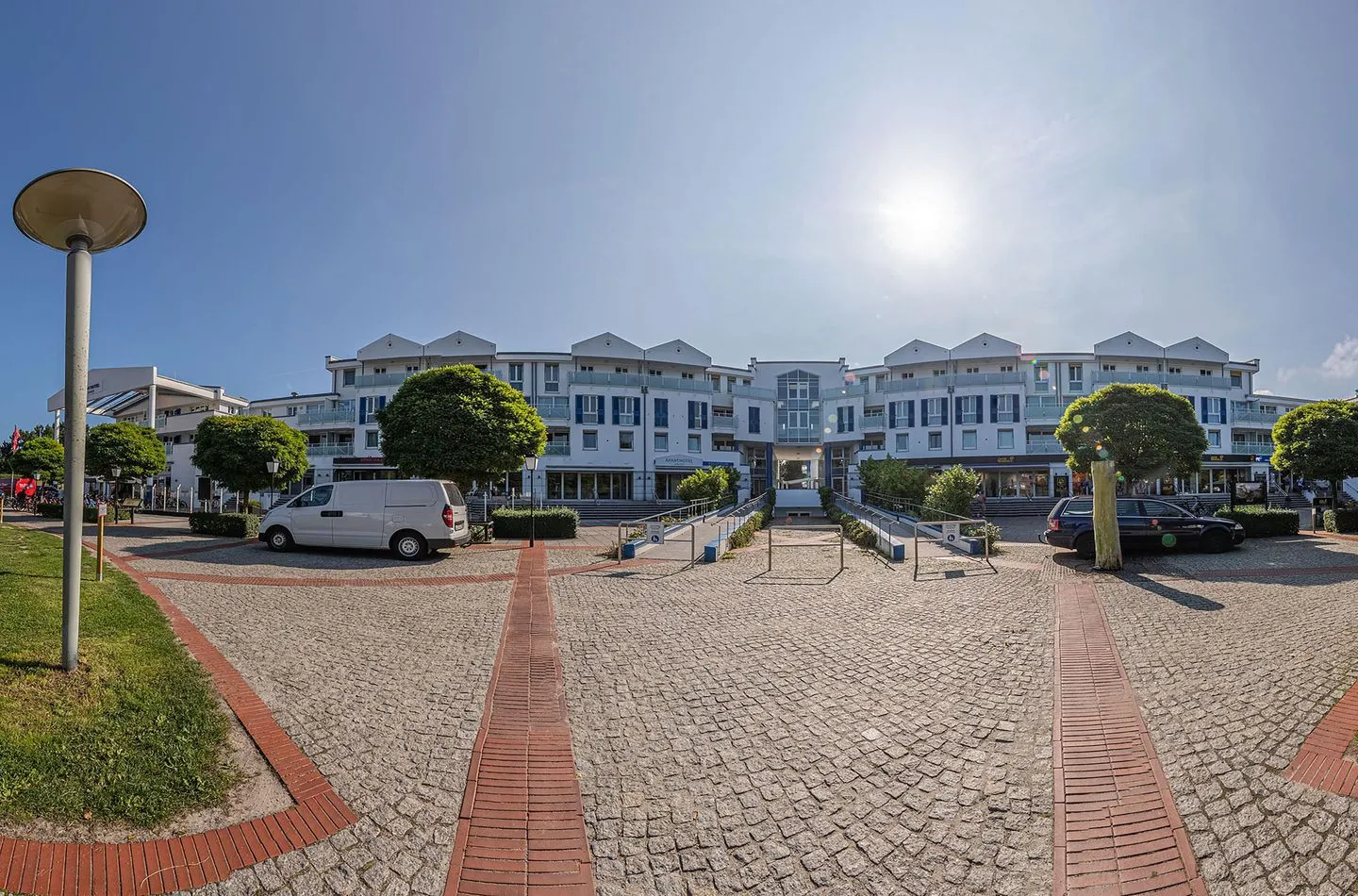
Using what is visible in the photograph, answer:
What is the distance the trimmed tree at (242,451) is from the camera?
69.1 feet

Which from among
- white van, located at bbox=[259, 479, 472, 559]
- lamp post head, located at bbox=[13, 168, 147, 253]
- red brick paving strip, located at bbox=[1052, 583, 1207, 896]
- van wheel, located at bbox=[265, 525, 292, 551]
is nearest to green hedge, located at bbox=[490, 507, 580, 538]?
white van, located at bbox=[259, 479, 472, 559]

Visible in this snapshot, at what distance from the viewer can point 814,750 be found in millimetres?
3998

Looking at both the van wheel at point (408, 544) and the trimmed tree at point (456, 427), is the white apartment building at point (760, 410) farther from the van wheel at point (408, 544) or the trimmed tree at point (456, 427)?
the van wheel at point (408, 544)

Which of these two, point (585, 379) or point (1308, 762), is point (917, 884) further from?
point (585, 379)

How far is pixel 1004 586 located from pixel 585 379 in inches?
1317

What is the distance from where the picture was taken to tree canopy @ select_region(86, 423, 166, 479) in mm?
27359

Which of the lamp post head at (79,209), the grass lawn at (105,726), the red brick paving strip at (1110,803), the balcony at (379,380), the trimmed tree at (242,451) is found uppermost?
the balcony at (379,380)

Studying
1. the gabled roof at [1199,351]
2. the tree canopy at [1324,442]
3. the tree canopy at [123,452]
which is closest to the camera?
the tree canopy at [1324,442]

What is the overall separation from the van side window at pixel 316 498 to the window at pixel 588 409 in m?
26.0

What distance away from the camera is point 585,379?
4022cm

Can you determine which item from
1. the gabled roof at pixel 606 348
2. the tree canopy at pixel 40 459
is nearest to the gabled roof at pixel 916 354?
the gabled roof at pixel 606 348

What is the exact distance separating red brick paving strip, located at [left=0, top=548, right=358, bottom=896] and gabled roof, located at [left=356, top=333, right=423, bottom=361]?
41.3m

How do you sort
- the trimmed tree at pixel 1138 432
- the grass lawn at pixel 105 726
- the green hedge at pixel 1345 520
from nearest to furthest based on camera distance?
the grass lawn at pixel 105 726 → the green hedge at pixel 1345 520 → the trimmed tree at pixel 1138 432

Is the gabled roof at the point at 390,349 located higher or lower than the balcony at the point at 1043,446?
higher
